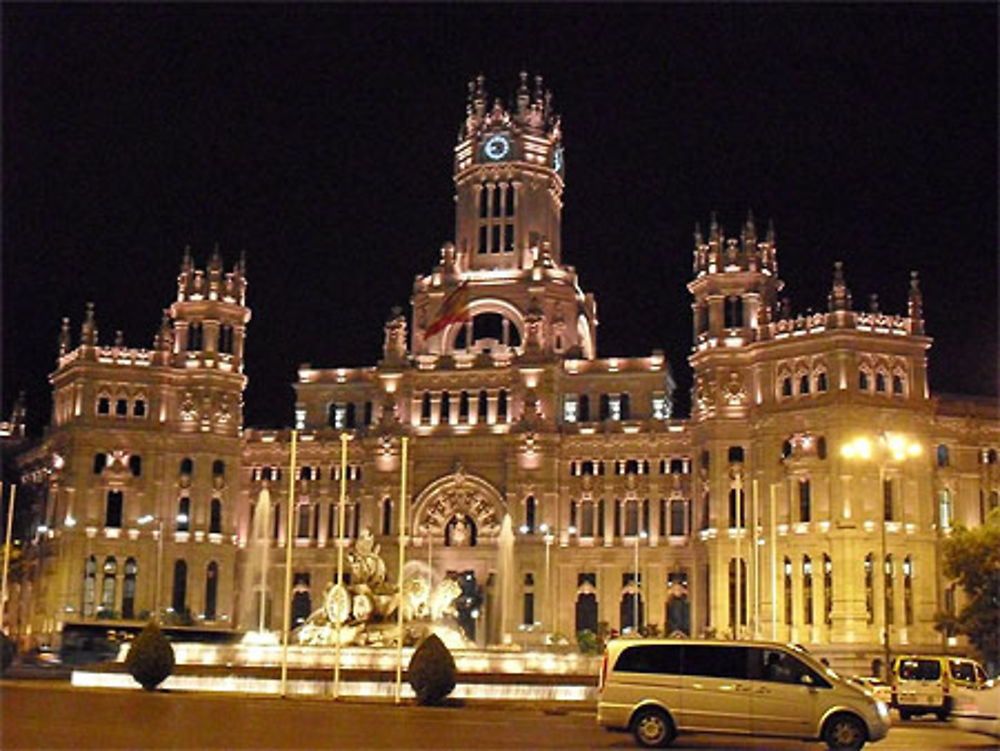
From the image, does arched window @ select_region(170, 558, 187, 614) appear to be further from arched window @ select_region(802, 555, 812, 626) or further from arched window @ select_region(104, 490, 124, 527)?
arched window @ select_region(802, 555, 812, 626)

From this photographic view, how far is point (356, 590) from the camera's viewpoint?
5512cm

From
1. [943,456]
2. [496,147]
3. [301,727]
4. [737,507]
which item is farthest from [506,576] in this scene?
[301,727]

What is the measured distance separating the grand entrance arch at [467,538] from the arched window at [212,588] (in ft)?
45.8

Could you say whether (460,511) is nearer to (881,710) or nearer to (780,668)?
(780,668)

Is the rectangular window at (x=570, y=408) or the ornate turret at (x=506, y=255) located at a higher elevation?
the ornate turret at (x=506, y=255)

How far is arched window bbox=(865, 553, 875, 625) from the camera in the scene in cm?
8344

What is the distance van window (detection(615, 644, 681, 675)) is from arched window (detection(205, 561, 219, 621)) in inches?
2872

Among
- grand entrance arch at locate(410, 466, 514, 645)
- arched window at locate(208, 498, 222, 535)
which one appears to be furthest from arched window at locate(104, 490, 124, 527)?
grand entrance arch at locate(410, 466, 514, 645)

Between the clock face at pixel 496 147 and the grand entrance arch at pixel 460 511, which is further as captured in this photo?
the clock face at pixel 496 147

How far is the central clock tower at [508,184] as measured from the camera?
113125mm

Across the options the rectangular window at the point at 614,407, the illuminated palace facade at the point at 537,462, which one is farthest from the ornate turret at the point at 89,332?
the rectangular window at the point at 614,407

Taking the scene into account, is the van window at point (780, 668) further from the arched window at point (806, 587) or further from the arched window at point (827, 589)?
the arched window at point (806, 587)

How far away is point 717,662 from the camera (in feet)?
100

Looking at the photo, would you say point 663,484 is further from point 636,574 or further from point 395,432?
point 395,432
